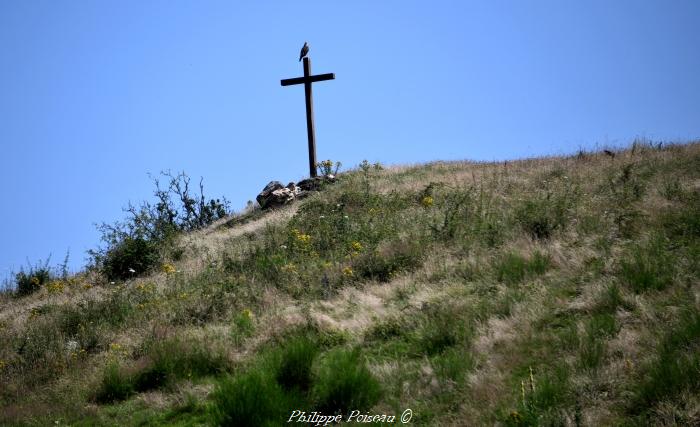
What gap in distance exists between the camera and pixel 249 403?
19.8ft

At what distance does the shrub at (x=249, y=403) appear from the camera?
19.7 feet

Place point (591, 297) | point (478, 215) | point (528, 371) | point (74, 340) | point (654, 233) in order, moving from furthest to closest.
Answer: point (478, 215) < point (74, 340) < point (654, 233) < point (591, 297) < point (528, 371)

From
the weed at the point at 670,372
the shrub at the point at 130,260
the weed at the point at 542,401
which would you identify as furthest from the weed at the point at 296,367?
the shrub at the point at 130,260

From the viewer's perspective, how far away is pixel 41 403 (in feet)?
25.6

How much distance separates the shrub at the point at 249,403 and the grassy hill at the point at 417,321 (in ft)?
0.05

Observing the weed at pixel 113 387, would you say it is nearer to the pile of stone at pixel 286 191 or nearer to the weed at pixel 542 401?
the weed at pixel 542 401

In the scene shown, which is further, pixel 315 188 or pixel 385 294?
pixel 315 188

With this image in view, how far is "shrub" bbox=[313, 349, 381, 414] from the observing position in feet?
20.0

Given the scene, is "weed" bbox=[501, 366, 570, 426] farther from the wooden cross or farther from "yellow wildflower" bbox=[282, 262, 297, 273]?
the wooden cross

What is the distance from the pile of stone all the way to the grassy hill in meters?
3.94

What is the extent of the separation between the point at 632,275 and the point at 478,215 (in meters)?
4.43

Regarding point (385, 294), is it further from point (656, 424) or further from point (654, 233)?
point (656, 424)

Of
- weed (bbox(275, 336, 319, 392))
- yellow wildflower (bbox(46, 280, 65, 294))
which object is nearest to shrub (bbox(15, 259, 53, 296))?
yellow wildflower (bbox(46, 280, 65, 294))

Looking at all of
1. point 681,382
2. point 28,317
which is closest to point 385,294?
point 681,382
